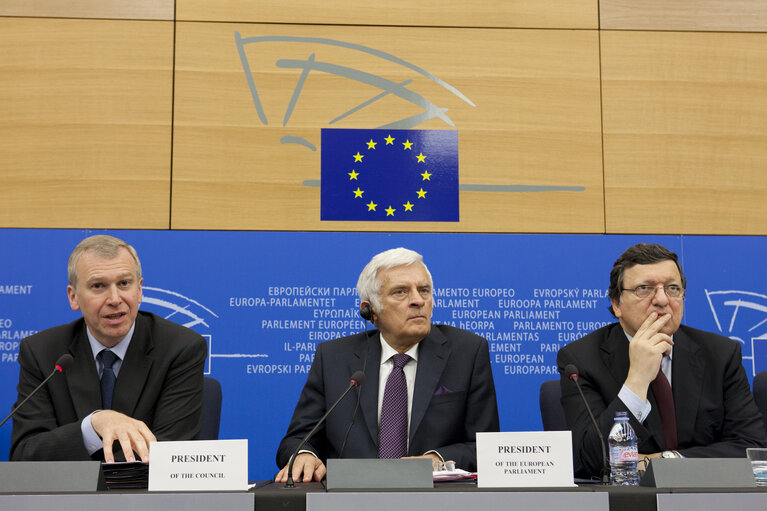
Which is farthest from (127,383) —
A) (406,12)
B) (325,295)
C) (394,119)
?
(406,12)

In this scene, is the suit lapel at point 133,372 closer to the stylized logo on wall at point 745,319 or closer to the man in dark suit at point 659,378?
the man in dark suit at point 659,378

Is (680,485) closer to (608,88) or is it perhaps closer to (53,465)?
(53,465)

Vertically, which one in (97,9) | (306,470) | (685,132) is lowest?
(306,470)

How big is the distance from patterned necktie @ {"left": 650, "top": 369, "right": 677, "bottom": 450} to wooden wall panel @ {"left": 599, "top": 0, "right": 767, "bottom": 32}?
2198 millimetres

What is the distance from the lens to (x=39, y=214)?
379 cm

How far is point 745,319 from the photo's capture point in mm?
3852

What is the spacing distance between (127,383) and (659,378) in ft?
6.00

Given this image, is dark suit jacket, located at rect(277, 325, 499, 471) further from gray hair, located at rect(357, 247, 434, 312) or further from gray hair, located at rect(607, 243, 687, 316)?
gray hair, located at rect(607, 243, 687, 316)

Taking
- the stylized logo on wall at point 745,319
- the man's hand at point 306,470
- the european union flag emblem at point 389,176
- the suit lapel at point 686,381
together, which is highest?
the european union flag emblem at point 389,176

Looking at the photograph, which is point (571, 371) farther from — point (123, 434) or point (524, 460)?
point (123, 434)

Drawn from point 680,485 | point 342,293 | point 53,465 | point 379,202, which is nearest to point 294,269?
point 342,293

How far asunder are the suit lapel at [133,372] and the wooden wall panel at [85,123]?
1260 mm

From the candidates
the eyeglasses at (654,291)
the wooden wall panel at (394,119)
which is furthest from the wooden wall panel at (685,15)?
the eyeglasses at (654,291)

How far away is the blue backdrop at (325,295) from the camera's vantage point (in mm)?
3709
